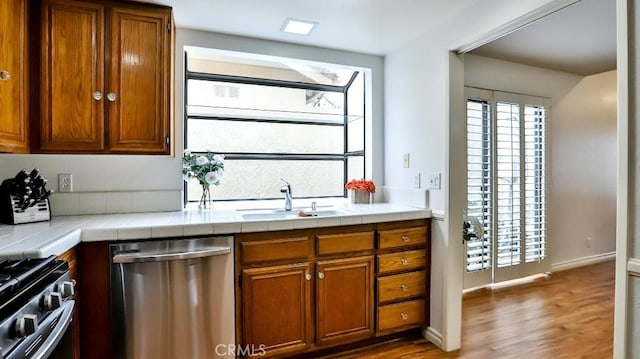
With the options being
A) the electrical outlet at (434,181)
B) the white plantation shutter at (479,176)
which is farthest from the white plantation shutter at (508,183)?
the electrical outlet at (434,181)

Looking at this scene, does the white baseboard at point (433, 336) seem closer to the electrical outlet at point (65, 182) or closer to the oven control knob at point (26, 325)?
the oven control knob at point (26, 325)

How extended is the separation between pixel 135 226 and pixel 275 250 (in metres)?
0.77

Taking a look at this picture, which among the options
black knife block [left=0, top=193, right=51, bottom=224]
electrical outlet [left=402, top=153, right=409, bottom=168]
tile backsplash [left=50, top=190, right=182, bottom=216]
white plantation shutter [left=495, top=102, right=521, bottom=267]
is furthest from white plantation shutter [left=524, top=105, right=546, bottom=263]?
black knife block [left=0, top=193, right=51, bottom=224]

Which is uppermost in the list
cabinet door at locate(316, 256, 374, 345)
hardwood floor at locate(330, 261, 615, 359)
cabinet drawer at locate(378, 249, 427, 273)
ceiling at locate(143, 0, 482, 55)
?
ceiling at locate(143, 0, 482, 55)

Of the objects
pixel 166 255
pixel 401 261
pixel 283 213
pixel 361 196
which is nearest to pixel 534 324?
pixel 401 261

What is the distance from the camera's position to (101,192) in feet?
7.39

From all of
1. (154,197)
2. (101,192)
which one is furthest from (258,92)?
(101,192)

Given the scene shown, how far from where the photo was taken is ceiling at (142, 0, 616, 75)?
2.09 metres

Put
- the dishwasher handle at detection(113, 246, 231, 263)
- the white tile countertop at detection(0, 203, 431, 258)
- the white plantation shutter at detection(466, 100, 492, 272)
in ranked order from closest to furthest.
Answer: the white tile countertop at detection(0, 203, 431, 258), the dishwasher handle at detection(113, 246, 231, 263), the white plantation shutter at detection(466, 100, 492, 272)

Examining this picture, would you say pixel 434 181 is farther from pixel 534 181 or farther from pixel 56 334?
pixel 56 334

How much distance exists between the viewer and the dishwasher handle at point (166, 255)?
5.58ft

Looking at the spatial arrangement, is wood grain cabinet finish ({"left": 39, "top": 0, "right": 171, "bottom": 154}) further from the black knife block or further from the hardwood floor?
the hardwood floor

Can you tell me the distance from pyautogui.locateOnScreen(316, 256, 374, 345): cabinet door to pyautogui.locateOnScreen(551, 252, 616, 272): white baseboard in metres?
2.91

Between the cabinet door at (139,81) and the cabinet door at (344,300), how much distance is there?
1.34 metres
